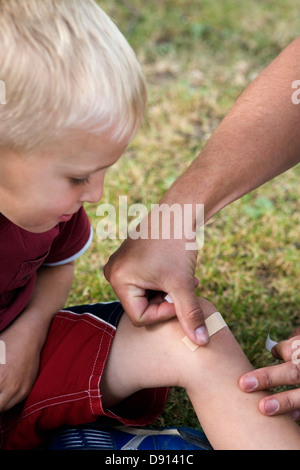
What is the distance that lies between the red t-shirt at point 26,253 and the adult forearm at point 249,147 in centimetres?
29

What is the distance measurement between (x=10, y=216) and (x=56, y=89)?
0.27 m

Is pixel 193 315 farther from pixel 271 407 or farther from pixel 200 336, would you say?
pixel 271 407

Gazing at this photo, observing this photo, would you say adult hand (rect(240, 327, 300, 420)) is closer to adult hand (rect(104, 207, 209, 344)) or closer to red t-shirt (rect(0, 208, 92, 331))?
adult hand (rect(104, 207, 209, 344))

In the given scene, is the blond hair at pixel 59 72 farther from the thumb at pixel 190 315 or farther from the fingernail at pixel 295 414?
the fingernail at pixel 295 414

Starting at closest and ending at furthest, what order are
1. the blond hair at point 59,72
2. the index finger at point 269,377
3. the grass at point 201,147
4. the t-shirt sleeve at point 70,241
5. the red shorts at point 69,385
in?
the blond hair at point 59,72
the index finger at point 269,377
the red shorts at point 69,385
the t-shirt sleeve at point 70,241
the grass at point 201,147

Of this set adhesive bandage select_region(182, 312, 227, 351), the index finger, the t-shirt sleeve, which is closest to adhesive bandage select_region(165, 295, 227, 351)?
adhesive bandage select_region(182, 312, 227, 351)

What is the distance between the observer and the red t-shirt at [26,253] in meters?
1.28

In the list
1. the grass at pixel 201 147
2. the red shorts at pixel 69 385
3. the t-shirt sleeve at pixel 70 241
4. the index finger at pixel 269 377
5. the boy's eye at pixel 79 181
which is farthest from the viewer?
the grass at pixel 201 147

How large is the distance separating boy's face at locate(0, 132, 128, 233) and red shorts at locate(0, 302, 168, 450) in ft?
1.10

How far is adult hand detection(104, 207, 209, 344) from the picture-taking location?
1.27 meters

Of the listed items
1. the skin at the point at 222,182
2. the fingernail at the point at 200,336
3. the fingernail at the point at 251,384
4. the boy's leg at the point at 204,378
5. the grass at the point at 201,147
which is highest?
the skin at the point at 222,182

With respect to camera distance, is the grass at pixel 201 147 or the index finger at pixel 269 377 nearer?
the index finger at pixel 269 377

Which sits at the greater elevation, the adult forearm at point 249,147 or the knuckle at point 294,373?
the adult forearm at point 249,147

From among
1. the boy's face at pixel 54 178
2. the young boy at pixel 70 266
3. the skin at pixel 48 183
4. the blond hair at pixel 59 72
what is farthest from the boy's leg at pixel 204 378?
the blond hair at pixel 59 72
